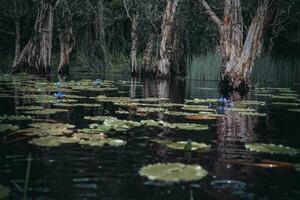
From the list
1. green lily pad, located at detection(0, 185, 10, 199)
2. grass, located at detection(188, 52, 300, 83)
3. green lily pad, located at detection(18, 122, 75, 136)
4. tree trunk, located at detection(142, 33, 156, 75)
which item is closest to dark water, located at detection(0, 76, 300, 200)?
green lily pad, located at detection(0, 185, 10, 199)

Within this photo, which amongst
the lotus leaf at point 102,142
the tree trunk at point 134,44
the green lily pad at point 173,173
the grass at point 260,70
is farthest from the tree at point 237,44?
the tree trunk at point 134,44

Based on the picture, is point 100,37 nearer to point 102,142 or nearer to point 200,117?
point 200,117

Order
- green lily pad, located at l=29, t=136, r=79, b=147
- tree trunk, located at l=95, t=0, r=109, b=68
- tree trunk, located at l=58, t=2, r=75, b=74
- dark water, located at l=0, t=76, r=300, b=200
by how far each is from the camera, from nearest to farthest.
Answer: dark water, located at l=0, t=76, r=300, b=200 < green lily pad, located at l=29, t=136, r=79, b=147 < tree trunk, located at l=58, t=2, r=75, b=74 < tree trunk, located at l=95, t=0, r=109, b=68

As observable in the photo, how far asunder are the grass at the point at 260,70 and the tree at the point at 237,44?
3.35m

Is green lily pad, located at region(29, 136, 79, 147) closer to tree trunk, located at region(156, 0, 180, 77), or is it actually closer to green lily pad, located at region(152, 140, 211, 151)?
green lily pad, located at region(152, 140, 211, 151)

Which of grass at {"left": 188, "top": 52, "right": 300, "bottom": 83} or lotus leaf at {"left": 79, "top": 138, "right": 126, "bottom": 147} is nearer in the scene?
lotus leaf at {"left": 79, "top": 138, "right": 126, "bottom": 147}

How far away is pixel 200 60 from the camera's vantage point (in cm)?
1694

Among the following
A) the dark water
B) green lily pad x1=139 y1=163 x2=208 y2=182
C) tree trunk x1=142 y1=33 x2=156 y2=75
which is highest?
tree trunk x1=142 y1=33 x2=156 y2=75

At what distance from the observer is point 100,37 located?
Answer: 2583 centimetres

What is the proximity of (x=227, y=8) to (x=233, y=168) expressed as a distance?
402 inches

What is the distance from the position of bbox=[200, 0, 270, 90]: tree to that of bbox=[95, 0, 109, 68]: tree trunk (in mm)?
14090

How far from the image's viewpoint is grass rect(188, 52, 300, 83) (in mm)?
16141

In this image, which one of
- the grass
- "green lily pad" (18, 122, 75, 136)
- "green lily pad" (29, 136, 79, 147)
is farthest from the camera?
the grass

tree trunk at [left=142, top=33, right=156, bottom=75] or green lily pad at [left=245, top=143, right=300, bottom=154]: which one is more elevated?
tree trunk at [left=142, top=33, right=156, bottom=75]
